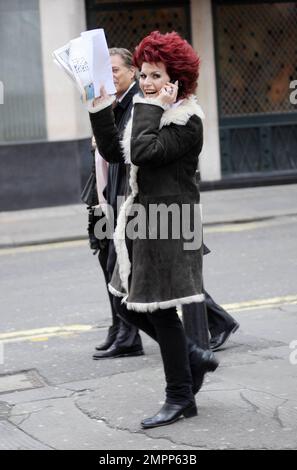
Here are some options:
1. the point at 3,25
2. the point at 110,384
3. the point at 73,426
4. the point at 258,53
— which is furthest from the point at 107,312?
the point at 258,53

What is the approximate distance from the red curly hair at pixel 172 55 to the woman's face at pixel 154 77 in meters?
0.02

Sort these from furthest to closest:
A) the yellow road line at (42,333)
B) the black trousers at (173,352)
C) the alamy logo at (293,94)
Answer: the alamy logo at (293,94), the yellow road line at (42,333), the black trousers at (173,352)

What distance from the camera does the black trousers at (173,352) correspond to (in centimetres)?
521

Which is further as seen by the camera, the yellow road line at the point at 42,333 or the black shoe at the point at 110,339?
the yellow road line at the point at 42,333

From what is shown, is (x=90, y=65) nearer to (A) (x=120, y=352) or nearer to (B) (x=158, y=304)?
(B) (x=158, y=304)

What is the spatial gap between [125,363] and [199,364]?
4.37ft

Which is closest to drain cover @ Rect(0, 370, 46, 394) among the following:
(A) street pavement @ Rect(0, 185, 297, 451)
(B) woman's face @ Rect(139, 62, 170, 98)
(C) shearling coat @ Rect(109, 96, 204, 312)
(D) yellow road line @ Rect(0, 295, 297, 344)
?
(A) street pavement @ Rect(0, 185, 297, 451)

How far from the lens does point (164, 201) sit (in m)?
5.14

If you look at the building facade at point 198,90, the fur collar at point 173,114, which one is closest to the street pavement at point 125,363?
the fur collar at point 173,114

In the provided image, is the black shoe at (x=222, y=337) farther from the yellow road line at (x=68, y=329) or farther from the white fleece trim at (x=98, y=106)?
the white fleece trim at (x=98, y=106)

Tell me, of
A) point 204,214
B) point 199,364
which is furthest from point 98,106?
point 204,214

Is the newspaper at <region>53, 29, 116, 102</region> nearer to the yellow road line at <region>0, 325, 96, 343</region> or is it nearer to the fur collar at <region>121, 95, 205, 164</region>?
the fur collar at <region>121, 95, 205, 164</region>

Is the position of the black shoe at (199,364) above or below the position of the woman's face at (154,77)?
below
